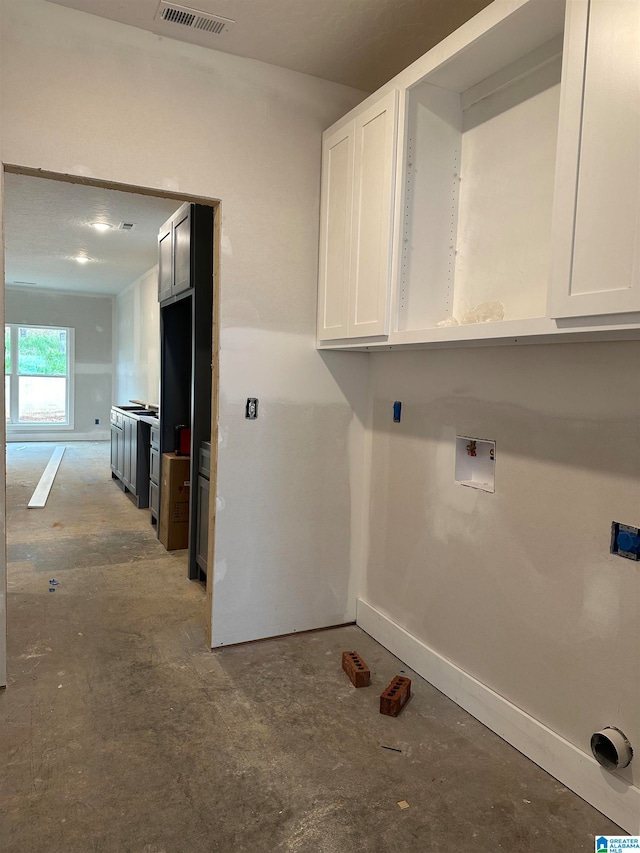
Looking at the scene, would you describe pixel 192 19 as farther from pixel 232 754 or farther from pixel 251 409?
pixel 232 754

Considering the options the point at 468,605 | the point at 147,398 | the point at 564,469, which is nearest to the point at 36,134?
the point at 564,469

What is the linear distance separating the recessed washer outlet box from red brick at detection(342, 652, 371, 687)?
97cm

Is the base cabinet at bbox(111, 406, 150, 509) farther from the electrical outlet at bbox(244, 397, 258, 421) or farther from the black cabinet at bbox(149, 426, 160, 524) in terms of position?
the electrical outlet at bbox(244, 397, 258, 421)

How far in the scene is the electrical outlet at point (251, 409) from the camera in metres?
2.91

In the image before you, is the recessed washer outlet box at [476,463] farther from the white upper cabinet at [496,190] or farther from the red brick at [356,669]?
the red brick at [356,669]

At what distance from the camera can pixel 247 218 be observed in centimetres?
284

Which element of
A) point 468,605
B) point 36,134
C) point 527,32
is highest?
point 527,32

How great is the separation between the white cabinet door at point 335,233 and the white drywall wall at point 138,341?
415 centimetres

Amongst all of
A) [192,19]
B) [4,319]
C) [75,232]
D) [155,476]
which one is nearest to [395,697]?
[4,319]

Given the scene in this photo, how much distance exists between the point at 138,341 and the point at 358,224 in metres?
6.52

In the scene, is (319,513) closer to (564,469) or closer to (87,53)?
(564,469)

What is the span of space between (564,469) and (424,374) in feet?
3.00

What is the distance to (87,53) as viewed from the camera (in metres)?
2.43

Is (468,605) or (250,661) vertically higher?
(468,605)
